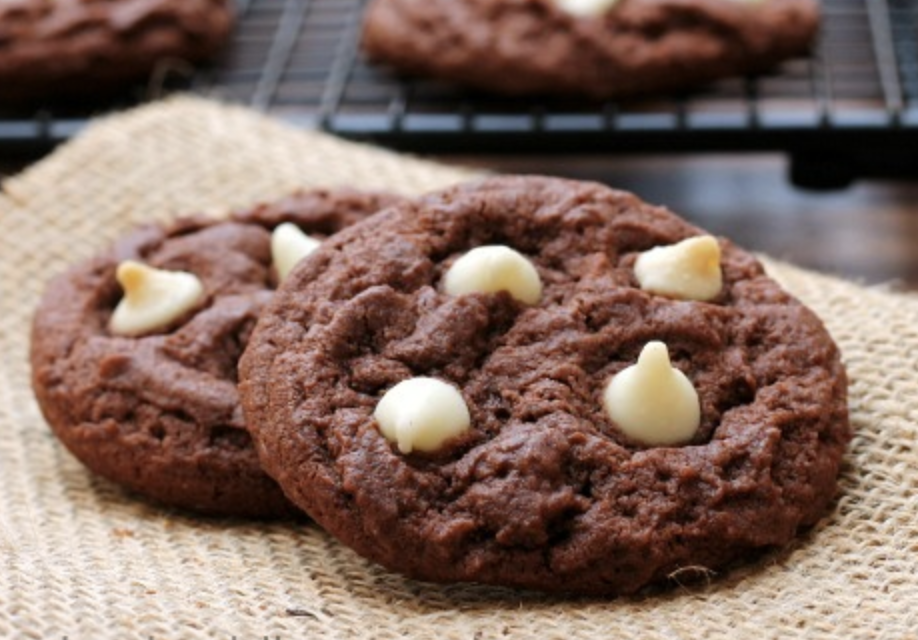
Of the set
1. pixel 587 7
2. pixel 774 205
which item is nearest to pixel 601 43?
pixel 587 7

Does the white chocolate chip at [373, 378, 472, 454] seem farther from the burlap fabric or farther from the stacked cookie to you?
the burlap fabric

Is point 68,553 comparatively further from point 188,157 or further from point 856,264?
point 856,264

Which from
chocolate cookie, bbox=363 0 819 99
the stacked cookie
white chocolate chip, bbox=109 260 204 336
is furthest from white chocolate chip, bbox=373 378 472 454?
chocolate cookie, bbox=363 0 819 99

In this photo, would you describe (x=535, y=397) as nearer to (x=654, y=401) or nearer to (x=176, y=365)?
(x=654, y=401)

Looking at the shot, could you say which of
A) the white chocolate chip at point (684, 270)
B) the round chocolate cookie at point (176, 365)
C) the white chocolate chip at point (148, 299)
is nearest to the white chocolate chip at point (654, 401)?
the white chocolate chip at point (684, 270)

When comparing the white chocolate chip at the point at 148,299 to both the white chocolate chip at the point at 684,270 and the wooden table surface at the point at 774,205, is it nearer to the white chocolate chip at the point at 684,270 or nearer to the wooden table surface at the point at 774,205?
the white chocolate chip at the point at 684,270
